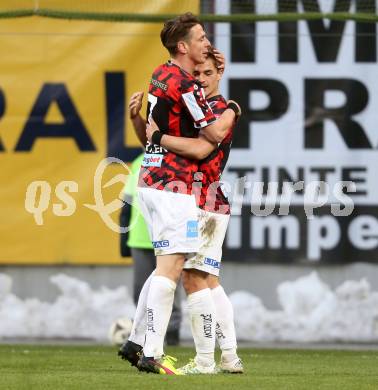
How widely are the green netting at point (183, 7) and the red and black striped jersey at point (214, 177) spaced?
3491mm

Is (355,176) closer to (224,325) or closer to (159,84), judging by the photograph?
(224,325)

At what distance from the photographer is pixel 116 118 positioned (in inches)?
426

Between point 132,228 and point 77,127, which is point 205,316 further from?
point 77,127

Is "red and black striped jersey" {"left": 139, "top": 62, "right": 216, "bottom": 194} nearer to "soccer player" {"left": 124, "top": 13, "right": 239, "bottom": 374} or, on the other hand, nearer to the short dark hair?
"soccer player" {"left": 124, "top": 13, "right": 239, "bottom": 374}

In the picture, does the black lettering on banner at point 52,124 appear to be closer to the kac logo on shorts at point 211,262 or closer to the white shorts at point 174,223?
the kac logo on shorts at point 211,262

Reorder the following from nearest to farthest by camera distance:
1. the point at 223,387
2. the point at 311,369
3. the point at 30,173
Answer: the point at 223,387
the point at 311,369
the point at 30,173

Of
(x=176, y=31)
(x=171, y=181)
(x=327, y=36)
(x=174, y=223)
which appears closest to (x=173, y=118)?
(x=171, y=181)

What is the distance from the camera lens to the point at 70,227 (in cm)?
1078

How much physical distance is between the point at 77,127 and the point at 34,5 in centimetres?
115

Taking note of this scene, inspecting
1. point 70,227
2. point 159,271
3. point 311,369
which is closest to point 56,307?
point 70,227

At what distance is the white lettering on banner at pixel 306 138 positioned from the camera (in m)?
10.7

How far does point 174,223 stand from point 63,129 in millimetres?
4361

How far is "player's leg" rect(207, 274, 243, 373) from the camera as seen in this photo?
7.14 m

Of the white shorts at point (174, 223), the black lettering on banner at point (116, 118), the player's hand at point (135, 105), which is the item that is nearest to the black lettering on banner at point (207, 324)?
the white shorts at point (174, 223)
